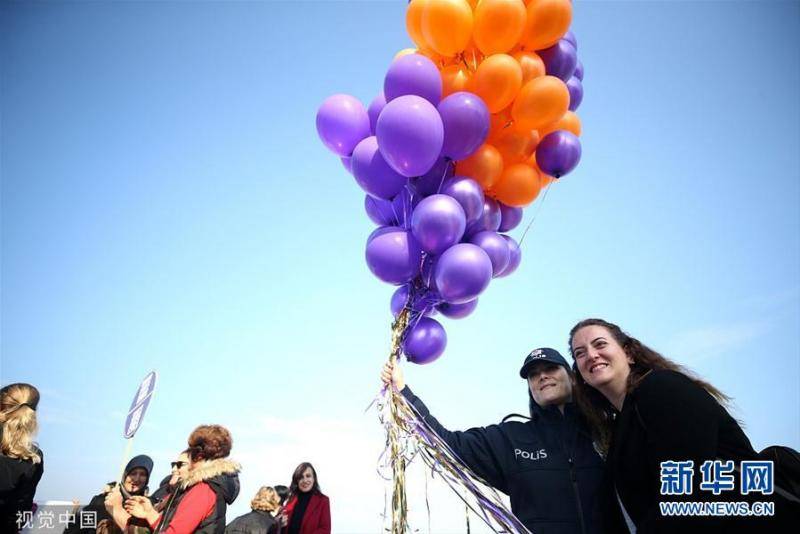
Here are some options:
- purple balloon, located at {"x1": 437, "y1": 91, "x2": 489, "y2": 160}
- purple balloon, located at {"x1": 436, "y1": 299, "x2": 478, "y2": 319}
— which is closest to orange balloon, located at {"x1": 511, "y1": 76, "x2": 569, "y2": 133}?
purple balloon, located at {"x1": 437, "y1": 91, "x2": 489, "y2": 160}

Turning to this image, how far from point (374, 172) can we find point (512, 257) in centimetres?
121

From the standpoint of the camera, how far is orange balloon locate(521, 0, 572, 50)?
3.12 metres

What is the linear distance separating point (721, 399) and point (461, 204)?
167 centimetres

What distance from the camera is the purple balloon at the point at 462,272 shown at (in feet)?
8.70

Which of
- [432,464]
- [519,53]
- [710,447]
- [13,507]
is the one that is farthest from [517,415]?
[13,507]

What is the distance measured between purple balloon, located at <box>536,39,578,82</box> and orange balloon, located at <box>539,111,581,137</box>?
0.99 feet

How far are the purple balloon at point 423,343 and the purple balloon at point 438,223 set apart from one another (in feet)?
1.74

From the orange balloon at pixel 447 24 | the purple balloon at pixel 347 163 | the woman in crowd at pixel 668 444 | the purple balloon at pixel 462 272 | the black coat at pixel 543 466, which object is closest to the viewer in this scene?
the woman in crowd at pixel 668 444

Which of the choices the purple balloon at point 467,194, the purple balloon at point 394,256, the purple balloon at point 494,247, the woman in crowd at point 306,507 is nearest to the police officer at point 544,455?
the purple balloon at point 394,256

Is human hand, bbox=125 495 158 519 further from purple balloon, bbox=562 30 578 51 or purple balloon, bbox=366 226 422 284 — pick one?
purple balloon, bbox=562 30 578 51

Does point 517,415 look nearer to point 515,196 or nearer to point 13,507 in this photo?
point 515,196

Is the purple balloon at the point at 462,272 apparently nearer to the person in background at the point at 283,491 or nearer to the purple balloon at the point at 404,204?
the purple balloon at the point at 404,204

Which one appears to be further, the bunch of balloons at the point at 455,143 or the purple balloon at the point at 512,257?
the purple balloon at the point at 512,257

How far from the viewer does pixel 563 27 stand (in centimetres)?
321
